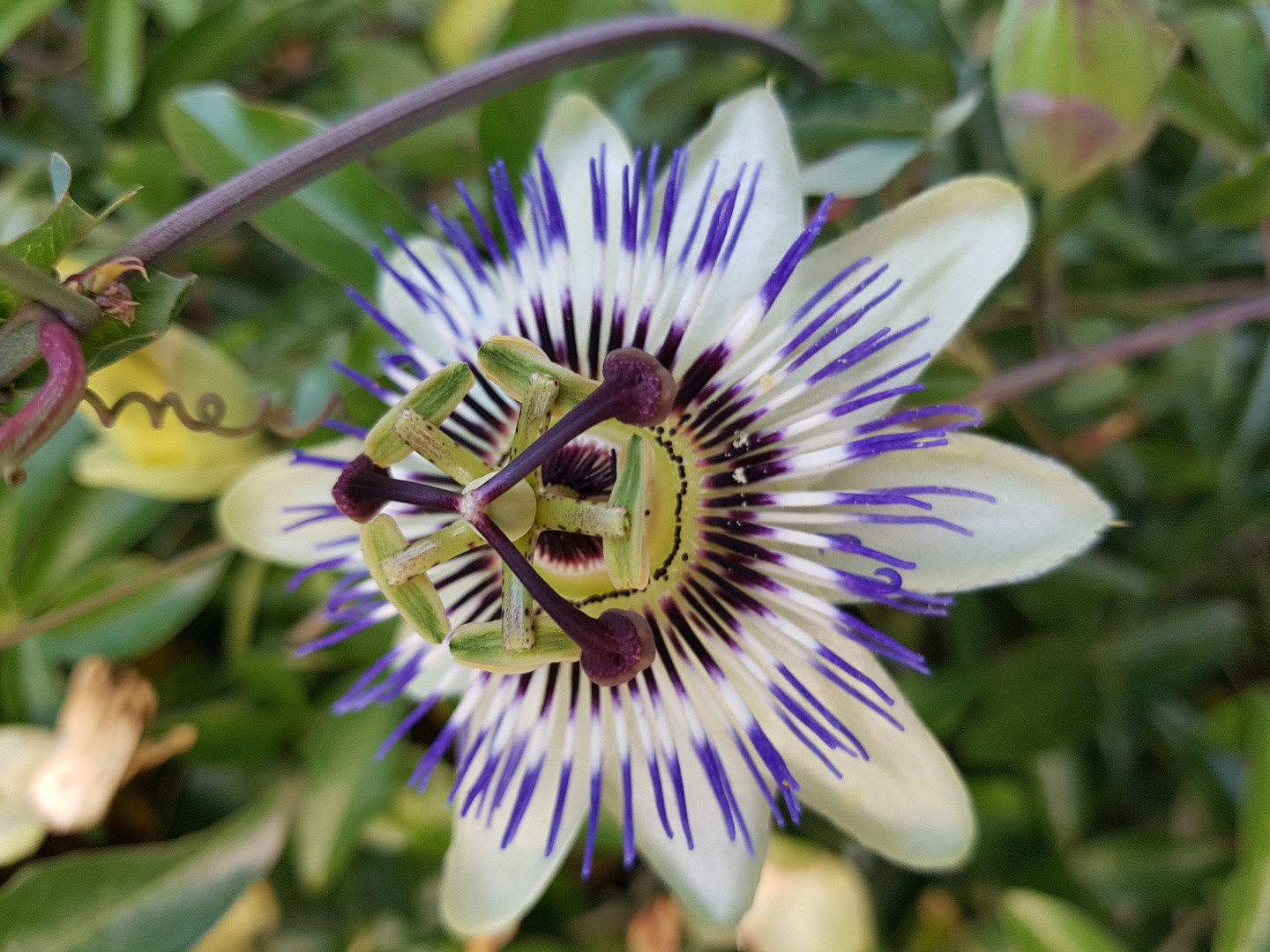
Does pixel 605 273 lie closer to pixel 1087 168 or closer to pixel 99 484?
pixel 1087 168

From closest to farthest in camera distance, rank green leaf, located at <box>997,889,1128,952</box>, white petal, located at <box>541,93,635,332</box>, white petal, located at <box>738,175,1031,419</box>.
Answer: white petal, located at <box>738,175,1031,419</box>, white petal, located at <box>541,93,635,332</box>, green leaf, located at <box>997,889,1128,952</box>

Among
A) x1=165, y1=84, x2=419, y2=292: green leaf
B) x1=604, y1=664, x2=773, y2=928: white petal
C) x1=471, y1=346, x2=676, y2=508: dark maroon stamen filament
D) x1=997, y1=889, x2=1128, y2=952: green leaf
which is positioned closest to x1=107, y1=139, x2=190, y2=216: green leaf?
x1=165, y1=84, x2=419, y2=292: green leaf

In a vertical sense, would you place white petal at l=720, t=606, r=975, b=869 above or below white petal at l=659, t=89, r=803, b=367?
below

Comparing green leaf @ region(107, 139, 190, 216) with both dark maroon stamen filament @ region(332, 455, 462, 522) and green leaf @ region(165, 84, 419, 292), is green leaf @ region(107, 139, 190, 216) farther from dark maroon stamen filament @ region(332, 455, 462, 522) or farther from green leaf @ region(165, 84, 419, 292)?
dark maroon stamen filament @ region(332, 455, 462, 522)

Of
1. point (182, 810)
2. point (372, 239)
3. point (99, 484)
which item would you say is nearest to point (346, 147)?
point (372, 239)

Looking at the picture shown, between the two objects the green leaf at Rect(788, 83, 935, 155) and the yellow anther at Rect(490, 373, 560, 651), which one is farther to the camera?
the green leaf at Rect(788, 83, 935, 155)

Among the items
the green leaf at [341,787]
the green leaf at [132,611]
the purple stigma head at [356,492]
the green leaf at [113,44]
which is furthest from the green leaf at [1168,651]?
the green leaf at [113,44]

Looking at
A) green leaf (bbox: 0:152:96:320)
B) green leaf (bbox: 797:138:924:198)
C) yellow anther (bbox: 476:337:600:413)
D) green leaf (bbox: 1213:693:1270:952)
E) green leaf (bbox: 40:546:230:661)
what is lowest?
green leaf (bbox: 1213:693:1270:952)
